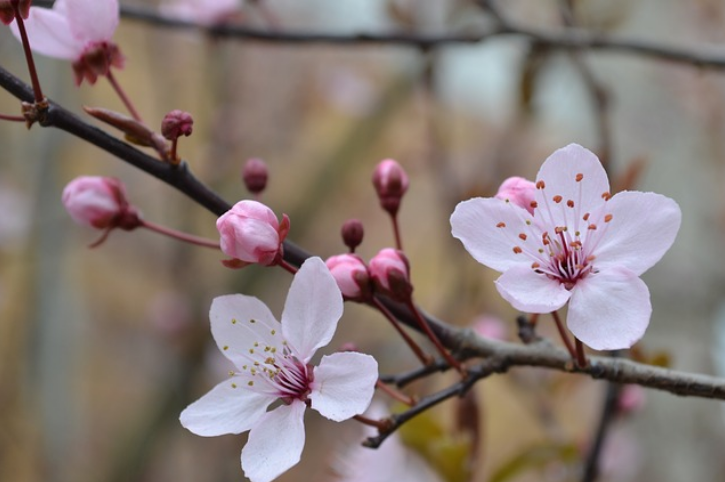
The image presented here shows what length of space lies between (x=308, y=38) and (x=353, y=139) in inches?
54.5

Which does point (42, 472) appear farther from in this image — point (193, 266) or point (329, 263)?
point (329, 263)

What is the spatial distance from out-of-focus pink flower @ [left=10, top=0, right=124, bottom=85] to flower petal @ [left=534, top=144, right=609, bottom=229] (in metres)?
0.46

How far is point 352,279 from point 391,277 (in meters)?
0.04

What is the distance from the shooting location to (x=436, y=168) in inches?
84.7

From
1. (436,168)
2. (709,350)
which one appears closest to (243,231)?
→ (436,168)

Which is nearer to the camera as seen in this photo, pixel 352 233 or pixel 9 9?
pixel 9 9

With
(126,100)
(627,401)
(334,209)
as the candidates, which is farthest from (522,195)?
(334,209)

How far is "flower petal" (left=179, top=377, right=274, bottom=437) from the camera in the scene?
679mm

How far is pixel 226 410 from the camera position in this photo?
70 centimetres

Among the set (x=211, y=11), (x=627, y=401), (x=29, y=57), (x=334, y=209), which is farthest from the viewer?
(x=334, y=209)

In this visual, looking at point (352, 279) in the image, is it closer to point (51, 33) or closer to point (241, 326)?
point (241, 326)

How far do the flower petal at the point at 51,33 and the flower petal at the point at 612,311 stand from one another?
0.57 metres

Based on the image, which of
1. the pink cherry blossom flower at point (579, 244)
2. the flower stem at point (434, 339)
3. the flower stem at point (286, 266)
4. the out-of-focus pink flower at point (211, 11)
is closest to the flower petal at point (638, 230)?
the pink cherry blossom flower at point (579, 244)

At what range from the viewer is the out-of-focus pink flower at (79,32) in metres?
0.78
